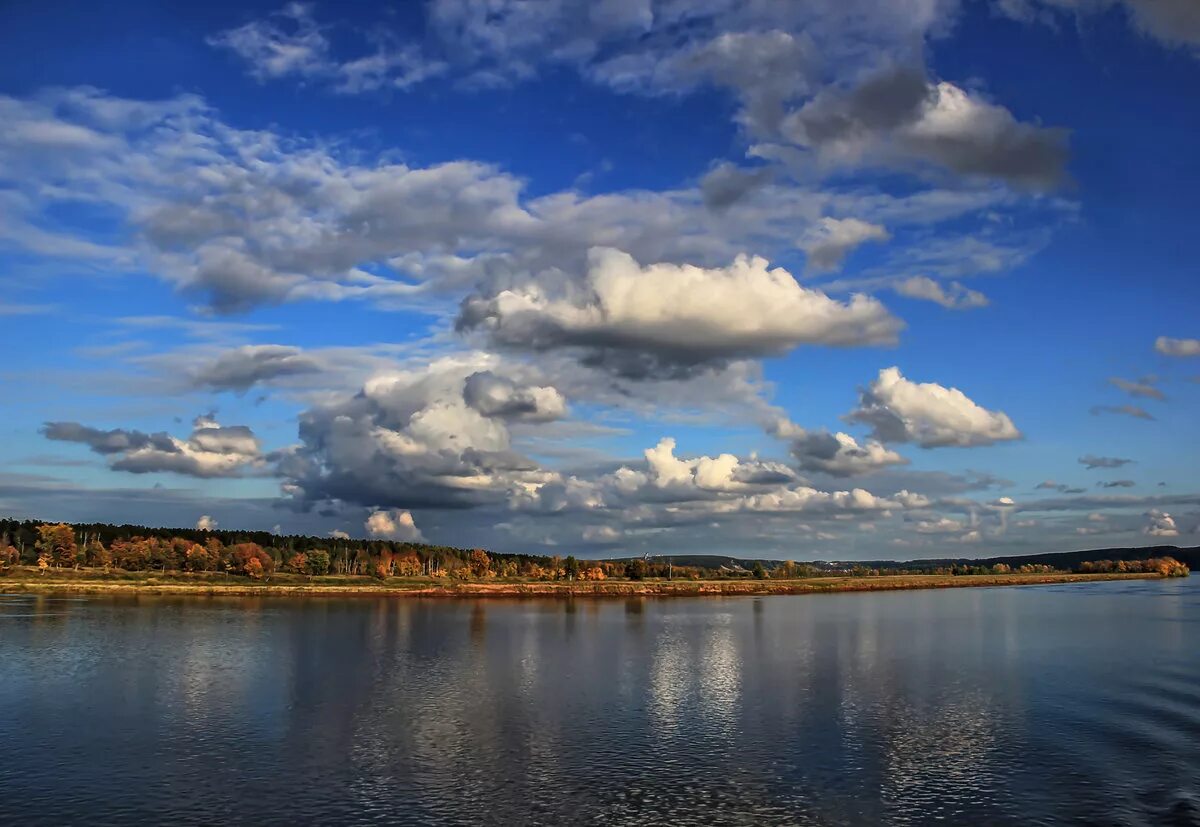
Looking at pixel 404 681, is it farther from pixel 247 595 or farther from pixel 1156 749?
pixel 247 595

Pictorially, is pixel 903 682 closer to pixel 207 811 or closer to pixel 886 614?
pixel 207 811

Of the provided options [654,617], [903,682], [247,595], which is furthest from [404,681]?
[247,595]

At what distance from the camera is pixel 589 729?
167 ft

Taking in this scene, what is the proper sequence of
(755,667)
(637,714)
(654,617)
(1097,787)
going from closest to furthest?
(1097,787) < (637,714) < (755,667) < (654,617)

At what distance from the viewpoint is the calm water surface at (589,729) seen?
36938 mm

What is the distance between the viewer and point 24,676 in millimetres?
66062

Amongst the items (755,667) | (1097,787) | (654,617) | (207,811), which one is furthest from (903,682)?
(654,617)

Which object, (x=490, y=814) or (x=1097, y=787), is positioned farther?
(x=1097, y=787)

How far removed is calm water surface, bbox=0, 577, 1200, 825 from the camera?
36.9m

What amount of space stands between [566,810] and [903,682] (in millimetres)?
42003

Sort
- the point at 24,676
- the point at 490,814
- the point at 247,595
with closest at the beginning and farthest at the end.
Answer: the point at 490,814
the point at 24,676
the point at 247,595


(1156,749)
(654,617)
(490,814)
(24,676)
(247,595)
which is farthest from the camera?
(247,595)

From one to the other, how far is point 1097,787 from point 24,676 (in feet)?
238

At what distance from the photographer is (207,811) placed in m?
35.6
